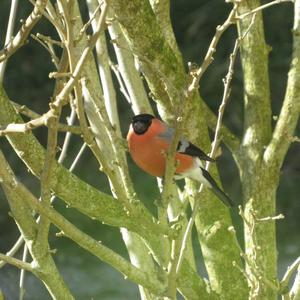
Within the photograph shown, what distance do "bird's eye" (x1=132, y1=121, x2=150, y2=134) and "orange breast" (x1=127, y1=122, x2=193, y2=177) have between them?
0.6 inches

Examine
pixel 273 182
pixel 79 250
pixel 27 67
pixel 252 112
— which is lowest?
pixel 79 250

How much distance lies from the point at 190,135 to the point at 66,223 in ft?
2.83

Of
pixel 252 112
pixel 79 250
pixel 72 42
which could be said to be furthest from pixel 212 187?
pixel 79 250

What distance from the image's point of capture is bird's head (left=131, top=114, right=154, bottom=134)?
278 centimetres

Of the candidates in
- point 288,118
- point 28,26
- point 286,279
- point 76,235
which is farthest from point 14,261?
point 288,118

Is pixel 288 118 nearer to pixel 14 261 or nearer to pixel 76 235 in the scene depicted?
pixel 76 235

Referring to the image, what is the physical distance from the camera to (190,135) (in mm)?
2703

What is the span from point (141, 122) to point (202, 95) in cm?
462

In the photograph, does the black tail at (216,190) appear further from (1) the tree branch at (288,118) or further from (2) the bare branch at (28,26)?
(2) the bare branch at (28,26)

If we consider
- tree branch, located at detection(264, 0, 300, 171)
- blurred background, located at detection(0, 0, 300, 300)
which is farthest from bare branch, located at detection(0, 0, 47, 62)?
blurred background, located at detection(0, 0, 300, 300)

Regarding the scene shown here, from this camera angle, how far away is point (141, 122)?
2812 mm

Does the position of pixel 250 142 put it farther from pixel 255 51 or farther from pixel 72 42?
pixel 72 42

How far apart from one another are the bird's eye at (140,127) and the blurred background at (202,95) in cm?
336

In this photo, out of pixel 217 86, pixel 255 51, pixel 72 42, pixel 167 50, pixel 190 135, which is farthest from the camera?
pixel 217 86
